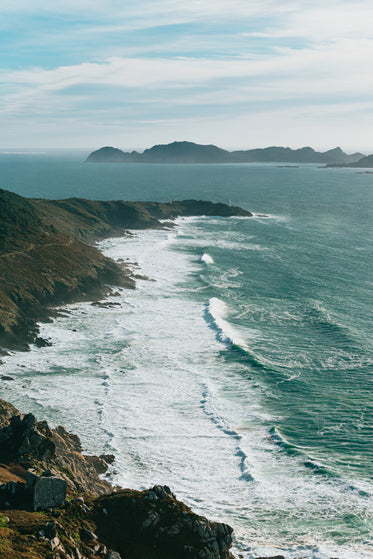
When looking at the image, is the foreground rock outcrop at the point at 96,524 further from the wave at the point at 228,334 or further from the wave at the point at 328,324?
the wave at the point at 328,324

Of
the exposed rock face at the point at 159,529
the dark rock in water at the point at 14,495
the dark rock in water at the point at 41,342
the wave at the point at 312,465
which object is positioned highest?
the dark rock in water at the point at 14,495

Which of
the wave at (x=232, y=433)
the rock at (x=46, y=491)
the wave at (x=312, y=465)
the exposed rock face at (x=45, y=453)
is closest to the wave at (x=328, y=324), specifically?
the wave at (x=232, y=433)

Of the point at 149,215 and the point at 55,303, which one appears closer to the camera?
the point at 55,303

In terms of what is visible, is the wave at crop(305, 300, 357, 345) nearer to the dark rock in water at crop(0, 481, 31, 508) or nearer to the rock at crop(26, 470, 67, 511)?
the rock at crop(26, 470, 67, 511)

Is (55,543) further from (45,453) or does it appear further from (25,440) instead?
(25,440)

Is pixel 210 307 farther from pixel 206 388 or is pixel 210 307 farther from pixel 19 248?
pixel 19 248

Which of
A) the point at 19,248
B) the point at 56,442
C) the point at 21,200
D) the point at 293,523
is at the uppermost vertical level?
the point at 21,200

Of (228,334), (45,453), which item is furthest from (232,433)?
(228,334)

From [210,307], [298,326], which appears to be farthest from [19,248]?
[298,326]
